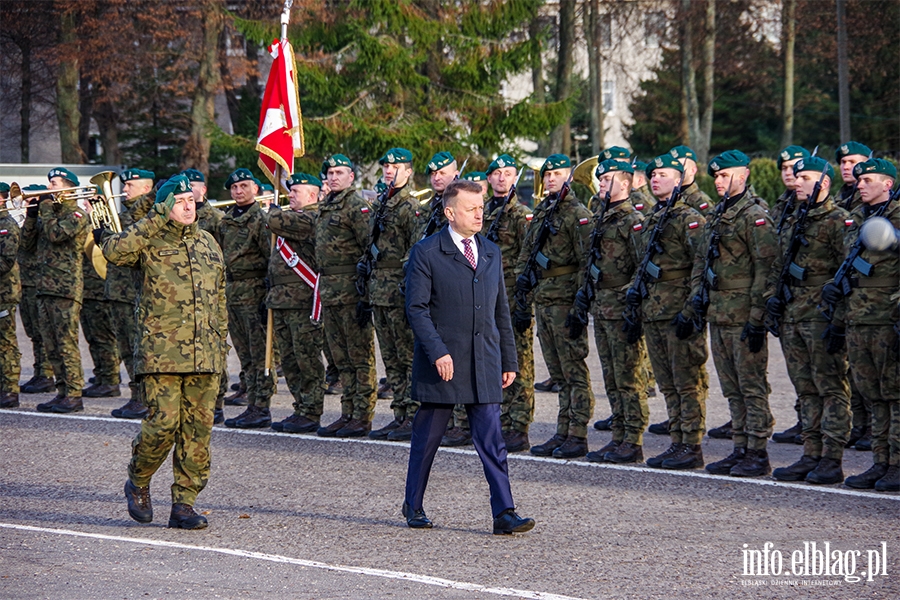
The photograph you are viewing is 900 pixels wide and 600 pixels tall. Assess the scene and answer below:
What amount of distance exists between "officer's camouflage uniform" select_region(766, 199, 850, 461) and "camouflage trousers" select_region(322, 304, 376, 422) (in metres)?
3.60

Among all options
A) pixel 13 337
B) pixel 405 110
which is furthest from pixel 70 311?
pixel 405 110

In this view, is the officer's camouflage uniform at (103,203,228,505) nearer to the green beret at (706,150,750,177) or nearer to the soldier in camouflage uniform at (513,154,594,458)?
the soldier in camouflage uniform at (513,154,594,458)

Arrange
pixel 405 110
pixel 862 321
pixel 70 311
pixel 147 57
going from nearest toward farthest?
pixel 862 321 → pixel 70 311 → pixel 405 110 → pixel 147 57

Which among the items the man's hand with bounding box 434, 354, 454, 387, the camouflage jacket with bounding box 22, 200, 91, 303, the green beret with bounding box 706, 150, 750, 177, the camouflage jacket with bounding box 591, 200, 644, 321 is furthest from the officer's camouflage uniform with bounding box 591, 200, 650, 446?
the camouflage jacket with bounding box 22, 200, 91, 303

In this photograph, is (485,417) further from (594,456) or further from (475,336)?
(594,456)

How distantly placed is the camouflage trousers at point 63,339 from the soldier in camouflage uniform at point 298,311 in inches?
91.1

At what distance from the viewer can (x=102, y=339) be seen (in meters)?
13.7

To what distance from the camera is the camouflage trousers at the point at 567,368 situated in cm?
993

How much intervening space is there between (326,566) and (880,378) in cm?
394

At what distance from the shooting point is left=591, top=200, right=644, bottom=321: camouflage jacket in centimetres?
979

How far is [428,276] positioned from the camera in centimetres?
767

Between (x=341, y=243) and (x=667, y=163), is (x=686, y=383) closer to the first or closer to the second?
(x=667, y=163)

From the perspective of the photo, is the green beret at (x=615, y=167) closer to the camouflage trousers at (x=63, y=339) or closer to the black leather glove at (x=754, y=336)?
the black leather glove at (x=754, y=336)

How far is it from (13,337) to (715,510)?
26.5ft
